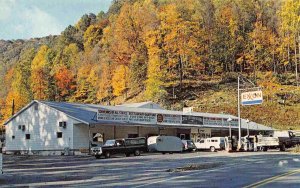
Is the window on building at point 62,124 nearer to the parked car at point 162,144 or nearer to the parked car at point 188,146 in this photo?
the parked car at point 162,144

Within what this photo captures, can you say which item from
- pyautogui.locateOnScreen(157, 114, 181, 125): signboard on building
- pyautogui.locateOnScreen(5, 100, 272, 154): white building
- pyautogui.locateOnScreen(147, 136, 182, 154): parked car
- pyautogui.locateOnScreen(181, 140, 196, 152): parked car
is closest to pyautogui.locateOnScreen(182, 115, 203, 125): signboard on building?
pyautogui.locateOnScreen(5, 100, 272, 154): white building

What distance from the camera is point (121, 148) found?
1587 inches

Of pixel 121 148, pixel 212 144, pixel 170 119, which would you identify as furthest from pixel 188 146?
pixel 121 148

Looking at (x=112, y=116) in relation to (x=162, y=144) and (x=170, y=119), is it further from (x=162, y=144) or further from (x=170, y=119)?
(x=170, y=119)

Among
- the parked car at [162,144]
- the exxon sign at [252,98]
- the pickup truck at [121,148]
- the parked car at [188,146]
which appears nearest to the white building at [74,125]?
the parked car at [162,144]

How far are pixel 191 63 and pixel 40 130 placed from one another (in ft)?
155

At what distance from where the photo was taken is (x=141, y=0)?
443 ft

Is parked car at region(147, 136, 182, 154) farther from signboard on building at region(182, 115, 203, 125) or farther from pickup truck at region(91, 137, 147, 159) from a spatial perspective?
signboard on building at region(182, 115, 203, 125)

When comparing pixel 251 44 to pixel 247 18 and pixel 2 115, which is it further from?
pixel 2 115

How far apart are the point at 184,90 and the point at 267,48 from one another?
2305 centimetres

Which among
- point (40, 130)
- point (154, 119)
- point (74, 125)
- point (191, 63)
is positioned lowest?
point (40, 130)

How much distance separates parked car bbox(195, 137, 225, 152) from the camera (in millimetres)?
49594

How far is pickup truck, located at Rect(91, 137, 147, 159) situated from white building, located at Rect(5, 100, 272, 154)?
418 centimetres

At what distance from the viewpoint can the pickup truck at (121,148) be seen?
38.4 m
